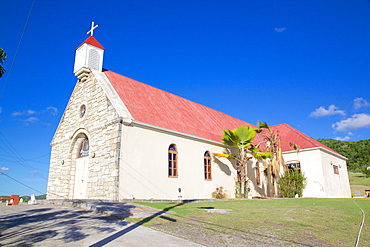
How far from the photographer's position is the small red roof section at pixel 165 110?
15.9 m

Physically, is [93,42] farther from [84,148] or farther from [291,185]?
[291,185]

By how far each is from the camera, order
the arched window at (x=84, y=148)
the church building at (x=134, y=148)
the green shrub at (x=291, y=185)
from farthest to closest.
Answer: the green shrub at (x=291, y=185)
the arched window at (x=84, y=148)
the church building at (x=134, y=148)

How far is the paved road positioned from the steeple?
10534 mm

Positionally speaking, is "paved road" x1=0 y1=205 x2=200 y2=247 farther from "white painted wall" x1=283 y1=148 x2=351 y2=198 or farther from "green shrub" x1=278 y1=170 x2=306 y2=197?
"white painted wall" x1=283 y1=148 x2=351 y2=198

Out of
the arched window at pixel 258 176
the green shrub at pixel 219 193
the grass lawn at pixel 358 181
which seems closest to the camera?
the green shrub at pixel 219 193

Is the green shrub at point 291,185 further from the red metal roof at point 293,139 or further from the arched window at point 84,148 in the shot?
the arched window at point 84,148

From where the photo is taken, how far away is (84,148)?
662 inches

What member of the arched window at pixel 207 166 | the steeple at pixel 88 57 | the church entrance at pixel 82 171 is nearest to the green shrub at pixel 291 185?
the arched window at pixel 207 166

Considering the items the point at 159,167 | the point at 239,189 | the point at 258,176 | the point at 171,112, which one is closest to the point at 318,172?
the point at 258,176

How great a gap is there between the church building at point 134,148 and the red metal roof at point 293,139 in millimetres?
572

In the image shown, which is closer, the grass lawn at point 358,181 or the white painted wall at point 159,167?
the white painted wall at point 159,167

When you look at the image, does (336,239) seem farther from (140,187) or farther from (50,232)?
(140,187)

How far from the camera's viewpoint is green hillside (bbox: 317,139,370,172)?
159 ft

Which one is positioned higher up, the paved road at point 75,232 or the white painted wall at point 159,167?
the white painted wall at point 159,167
